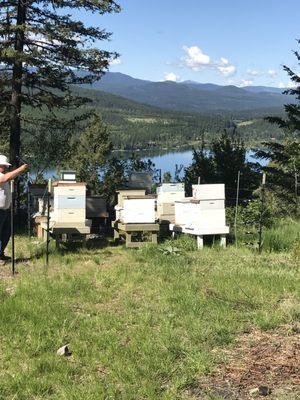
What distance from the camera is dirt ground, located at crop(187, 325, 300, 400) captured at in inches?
195

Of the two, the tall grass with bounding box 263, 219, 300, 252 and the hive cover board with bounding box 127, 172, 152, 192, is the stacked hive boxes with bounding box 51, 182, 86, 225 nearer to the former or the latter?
the hive cover board with bounding box 127, 172, 152, 192

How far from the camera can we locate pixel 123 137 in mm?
150500

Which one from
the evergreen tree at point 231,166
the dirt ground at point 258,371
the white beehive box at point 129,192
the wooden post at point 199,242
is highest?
the evergreen tree at point 231,166

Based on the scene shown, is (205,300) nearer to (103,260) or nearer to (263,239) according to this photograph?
(103,260)

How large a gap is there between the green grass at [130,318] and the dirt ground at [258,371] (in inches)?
6.0

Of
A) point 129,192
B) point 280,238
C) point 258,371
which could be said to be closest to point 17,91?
point 129,192

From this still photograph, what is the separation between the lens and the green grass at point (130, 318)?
5266mm

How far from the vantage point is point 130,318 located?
22.8ft

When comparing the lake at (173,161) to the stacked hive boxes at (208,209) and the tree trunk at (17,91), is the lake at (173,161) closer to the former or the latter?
the stacked hive boxes at (208,209)

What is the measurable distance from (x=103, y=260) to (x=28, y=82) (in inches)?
275

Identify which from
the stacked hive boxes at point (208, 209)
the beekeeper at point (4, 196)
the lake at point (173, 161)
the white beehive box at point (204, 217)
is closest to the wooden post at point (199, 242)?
the stacked hive boxes at point (208, 209)

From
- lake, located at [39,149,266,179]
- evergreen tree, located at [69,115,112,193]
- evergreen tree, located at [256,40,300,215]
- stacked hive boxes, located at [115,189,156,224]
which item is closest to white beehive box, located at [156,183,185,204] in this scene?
stacked hive boxes, located at [115,189,156,224]

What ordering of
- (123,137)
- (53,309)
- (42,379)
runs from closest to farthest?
(42,379), (53,309), (123,137)

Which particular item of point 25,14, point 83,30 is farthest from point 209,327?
point 25,14
